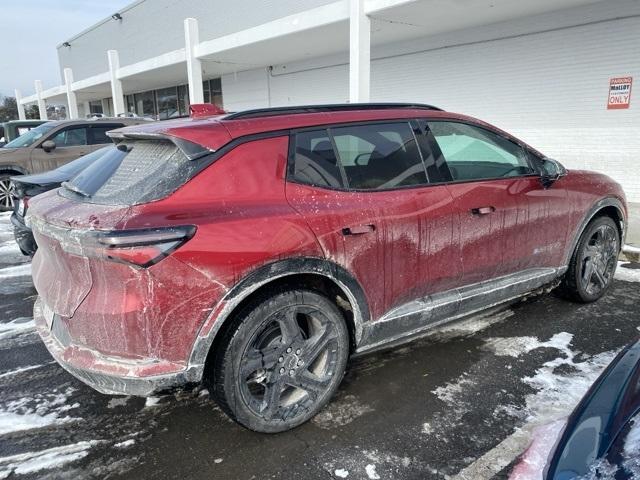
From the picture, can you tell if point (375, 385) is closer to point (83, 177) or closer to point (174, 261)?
point (174, 261)

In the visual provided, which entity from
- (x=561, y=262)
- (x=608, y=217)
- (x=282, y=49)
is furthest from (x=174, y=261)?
(x=282, y=49)

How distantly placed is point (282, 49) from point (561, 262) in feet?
43.6

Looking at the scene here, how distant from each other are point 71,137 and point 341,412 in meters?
9.25

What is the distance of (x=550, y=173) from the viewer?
3871 mm

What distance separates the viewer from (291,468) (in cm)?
247

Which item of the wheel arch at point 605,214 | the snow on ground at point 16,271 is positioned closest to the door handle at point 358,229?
the wheel arch at point 605,214

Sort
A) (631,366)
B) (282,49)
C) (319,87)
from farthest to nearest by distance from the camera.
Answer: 1. (319,87)
2. (282,49)
3. (631,366)

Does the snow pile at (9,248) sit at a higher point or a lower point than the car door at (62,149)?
lower

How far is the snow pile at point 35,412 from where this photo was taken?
288 centimetres

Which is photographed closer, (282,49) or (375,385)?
(375,385)

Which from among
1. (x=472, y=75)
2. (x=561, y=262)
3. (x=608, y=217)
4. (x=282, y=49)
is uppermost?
(x=282, y=49)

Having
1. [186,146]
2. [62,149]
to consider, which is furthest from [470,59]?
[186,146]

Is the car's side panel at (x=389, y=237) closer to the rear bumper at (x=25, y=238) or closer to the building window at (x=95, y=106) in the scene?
the rear bumper at (x=25, y=238)

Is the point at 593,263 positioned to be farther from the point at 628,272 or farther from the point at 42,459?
the point at 42,459
